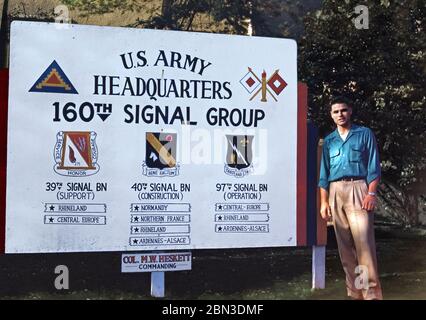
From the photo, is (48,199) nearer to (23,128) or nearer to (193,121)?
(23,128)

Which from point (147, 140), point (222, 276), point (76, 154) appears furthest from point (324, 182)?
point (76, 154)

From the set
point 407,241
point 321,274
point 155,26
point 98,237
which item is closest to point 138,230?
point 98,237

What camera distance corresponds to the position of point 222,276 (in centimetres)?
710

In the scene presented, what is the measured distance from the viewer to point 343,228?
21.3 feet

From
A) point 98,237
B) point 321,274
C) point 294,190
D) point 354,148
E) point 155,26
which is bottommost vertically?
point 321,274

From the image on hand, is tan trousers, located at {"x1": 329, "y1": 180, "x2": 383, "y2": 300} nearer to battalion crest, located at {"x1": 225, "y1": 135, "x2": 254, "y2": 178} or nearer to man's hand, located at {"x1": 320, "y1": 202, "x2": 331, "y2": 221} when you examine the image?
man's hand, located at {"x1": 320, "y1": 202, "x2": 331, "y2": 221}

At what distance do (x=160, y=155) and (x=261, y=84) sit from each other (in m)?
1.23

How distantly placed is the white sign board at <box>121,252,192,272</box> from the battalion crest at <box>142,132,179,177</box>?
79 cm

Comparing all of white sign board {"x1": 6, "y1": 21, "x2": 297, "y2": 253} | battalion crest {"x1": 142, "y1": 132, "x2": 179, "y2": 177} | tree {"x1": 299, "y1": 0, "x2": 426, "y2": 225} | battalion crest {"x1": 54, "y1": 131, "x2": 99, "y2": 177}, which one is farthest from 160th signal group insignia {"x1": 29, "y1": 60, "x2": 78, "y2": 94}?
tree {"x1": 299, "y1": 0, "x2": 426, "y2": 225}

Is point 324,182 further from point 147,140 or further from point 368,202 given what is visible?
point 147,140

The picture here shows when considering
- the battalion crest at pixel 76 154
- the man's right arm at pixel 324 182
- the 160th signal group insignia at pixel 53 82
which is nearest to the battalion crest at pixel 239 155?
the man's right arm at pixel 324 182

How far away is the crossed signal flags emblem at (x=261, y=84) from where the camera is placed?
6.35m

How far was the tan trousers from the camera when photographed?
6.38m

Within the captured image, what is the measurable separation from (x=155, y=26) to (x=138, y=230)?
3.30 m
